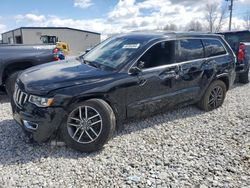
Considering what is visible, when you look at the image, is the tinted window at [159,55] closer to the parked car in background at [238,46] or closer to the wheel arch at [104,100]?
the wheel arch at [104,100]

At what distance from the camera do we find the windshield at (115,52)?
3948mm

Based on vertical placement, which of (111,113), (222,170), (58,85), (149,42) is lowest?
(222,170)

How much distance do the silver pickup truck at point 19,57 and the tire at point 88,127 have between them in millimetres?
3090

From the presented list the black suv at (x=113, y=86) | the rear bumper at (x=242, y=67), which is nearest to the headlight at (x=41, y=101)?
the black suv at (x=113, y=86)

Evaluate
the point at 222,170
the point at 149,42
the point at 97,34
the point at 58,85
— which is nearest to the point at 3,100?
the point at 58,85

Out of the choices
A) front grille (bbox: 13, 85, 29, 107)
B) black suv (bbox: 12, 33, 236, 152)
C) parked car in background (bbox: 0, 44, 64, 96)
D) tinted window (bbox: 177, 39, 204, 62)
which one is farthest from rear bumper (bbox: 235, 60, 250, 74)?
front grille (bbox: 13, 85, 29, 107)

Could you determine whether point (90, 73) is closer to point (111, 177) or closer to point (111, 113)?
point (111, 113)

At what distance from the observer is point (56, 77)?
3.47 m

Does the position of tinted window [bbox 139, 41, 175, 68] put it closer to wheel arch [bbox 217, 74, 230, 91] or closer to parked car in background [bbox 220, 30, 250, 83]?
wheel arch [bbox 217, 74, 230, 91]

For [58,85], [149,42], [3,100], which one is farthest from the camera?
[3,100]

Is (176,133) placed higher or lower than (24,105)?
lower

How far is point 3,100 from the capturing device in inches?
239

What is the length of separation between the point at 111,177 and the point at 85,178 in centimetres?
32

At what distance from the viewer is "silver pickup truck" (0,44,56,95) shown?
5844 millimetres
